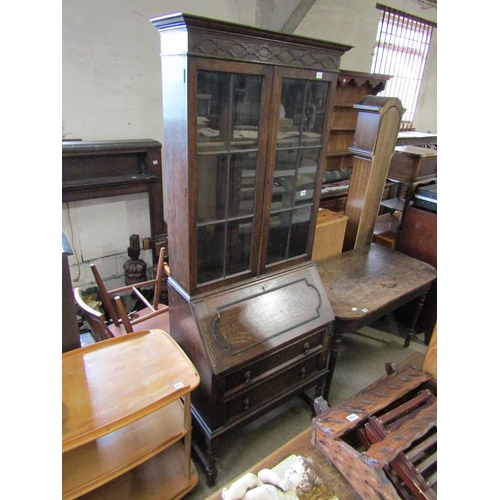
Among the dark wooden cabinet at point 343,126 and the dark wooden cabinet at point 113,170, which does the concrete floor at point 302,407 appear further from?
the dark wooden cabinet at point 113,170

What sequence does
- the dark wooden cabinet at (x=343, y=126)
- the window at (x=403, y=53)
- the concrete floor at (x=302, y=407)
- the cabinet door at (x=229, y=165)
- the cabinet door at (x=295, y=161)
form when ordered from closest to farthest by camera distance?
the cabinet door at (x=229, y=165)
the cabinet door at (x=295, y=161)
the concrete floor at (x=302, y=407)
the dark wooden cabinet at (x=343, y=126)
the window at (x=403, y=53)

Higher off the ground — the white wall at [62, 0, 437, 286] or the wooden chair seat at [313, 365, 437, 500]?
the white wall at [62, 0, 437, 286]

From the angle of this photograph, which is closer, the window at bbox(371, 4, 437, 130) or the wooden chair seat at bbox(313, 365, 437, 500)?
the wooden chair seat at bbox(313, 365, 437, 500)

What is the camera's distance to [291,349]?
1670mm

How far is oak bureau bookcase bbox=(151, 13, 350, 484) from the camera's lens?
4.03 feet

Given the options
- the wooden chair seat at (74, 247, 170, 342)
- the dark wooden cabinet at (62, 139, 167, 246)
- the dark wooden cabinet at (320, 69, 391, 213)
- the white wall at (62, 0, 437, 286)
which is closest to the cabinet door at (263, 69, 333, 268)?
the wooden chair seat at (74, 247, 170, 342)

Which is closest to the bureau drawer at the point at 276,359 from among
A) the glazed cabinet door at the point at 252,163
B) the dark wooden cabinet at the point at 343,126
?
the glazed cabinet door at the point at 252,163

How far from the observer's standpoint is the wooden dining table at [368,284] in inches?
74.0

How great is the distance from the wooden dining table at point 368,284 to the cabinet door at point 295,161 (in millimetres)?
394

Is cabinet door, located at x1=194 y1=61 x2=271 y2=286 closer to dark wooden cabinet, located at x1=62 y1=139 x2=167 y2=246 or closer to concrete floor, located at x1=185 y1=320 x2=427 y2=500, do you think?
concrete floor, located at x1=185 y1=320 x2=427 y2=500
